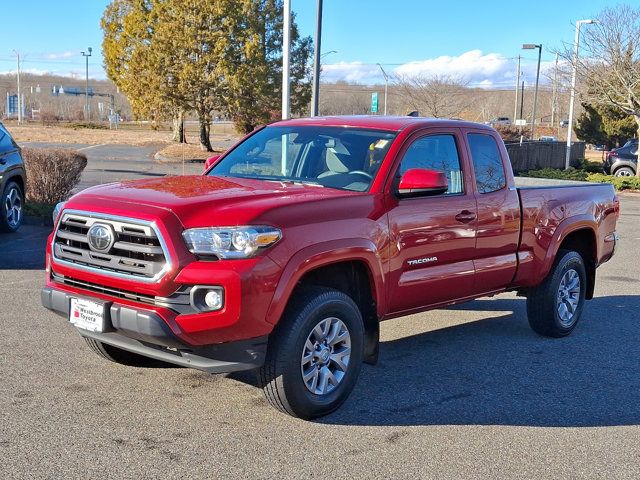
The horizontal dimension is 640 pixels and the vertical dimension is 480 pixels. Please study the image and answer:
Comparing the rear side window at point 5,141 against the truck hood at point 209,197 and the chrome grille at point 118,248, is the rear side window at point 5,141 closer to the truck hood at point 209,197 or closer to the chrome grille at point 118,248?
the truck hood at point 209,197

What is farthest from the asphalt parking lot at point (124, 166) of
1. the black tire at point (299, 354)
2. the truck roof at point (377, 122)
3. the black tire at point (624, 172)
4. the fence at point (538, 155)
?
the black tire at point (624, 172)

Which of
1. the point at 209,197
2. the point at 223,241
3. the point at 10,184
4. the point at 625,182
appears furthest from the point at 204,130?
the point at 223,241

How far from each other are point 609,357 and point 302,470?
3586mm

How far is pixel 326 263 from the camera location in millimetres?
4750

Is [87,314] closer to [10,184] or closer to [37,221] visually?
[10,184]

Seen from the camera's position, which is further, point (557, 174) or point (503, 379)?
point (557, 174)

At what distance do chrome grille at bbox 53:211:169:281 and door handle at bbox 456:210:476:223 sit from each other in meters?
2.48

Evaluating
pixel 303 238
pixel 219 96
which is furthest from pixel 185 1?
pixel 303 238

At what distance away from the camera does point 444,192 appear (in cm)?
581

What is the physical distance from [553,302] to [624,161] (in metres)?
25.8

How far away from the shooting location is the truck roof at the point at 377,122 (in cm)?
580

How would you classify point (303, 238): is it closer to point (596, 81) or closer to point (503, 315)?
point (503, 315)

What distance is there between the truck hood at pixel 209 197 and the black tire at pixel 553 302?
273cm

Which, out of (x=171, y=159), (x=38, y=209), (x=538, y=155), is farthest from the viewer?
(x=171, y=159)
